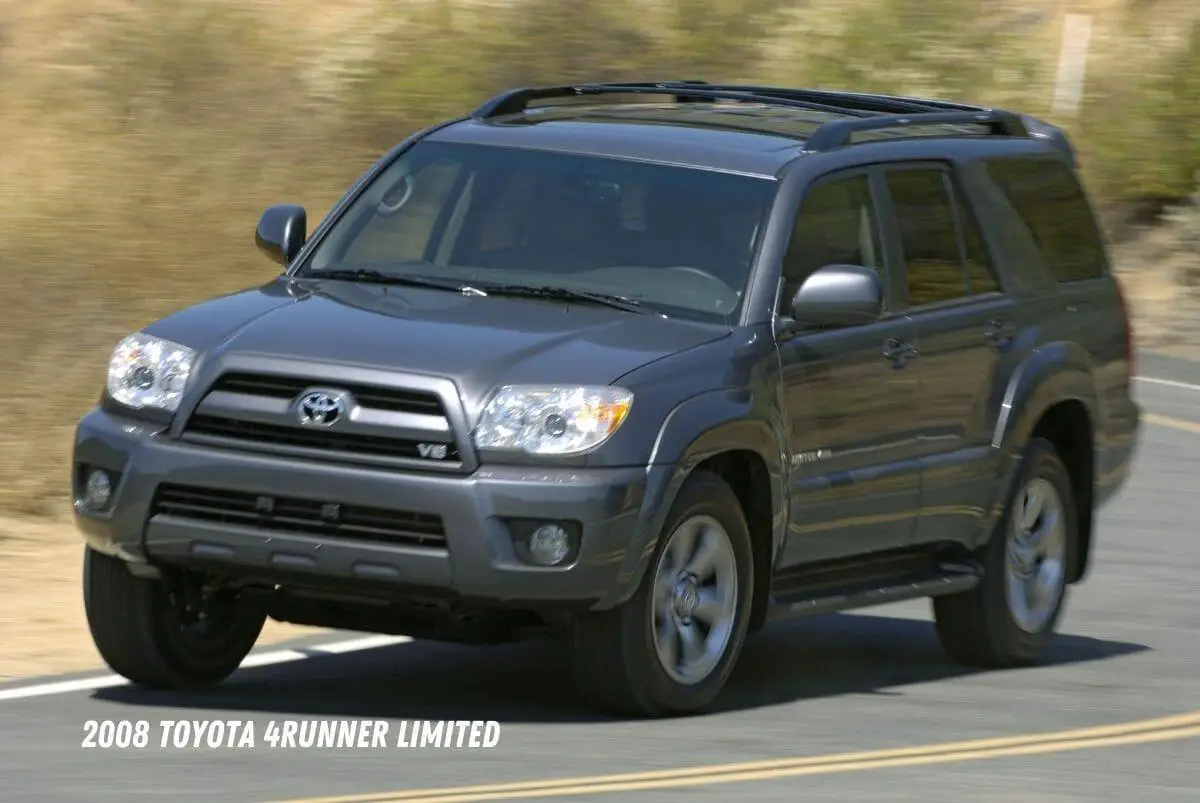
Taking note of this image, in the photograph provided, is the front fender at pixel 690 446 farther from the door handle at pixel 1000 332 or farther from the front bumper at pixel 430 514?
the door handle at pixel 1000 332

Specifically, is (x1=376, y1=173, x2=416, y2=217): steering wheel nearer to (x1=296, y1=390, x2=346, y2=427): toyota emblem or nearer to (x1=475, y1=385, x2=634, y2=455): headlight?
(x1=296, y1=390, x2=346, y2=427): toyota emblem

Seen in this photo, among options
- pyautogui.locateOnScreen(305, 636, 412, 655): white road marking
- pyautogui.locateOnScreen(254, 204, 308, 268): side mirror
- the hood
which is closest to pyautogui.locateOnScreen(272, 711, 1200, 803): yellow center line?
the hood

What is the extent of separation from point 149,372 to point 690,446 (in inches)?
65.8

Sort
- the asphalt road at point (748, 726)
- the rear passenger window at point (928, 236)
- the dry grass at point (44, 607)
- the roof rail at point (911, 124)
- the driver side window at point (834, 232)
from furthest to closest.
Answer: the dry grass at point (44, 607)
the rear passenger window at point (928, 236)
the roof rail at point (911, 124)
the driver side window at point (834, 232)
the asphalt road at point (748, 726)

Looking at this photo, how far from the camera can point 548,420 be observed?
26.6 feet

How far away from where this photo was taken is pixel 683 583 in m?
8.60

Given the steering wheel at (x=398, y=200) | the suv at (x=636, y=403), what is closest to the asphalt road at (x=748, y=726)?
the suv at (x=636, y=403)

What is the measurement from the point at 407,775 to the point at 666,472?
1275 mm

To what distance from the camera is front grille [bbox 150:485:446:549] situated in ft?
26.5

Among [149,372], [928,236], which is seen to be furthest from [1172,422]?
[149,372]

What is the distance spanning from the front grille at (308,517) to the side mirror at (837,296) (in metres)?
1.57

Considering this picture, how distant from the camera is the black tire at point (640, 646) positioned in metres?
8.34

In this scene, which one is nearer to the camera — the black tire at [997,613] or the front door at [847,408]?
the front door at [847,408]

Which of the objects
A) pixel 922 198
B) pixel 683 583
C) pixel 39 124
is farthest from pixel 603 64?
pixel 683 583
